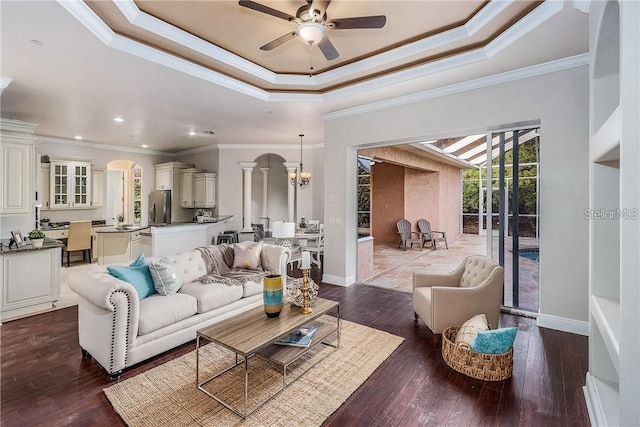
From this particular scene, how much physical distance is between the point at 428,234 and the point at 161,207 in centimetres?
789

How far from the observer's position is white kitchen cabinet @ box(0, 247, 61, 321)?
12.3ft

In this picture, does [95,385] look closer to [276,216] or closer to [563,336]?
[563,336]

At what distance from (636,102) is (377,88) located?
123 inches

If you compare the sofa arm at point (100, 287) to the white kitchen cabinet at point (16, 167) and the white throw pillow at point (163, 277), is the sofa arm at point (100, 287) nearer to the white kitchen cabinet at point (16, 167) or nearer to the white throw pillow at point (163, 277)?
the white throw pillow at point (163, 277)

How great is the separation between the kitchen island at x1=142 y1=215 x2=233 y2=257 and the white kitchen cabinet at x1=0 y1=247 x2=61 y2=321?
5.24ft

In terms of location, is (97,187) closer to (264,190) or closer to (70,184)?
(70,184)

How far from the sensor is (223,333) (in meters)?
2.30

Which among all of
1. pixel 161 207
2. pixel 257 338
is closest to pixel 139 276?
pixel 257 338

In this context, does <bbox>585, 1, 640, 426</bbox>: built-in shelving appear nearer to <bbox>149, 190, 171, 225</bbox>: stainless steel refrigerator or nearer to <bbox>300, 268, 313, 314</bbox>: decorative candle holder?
<bbox>300, 268, 313, 314</bbox>: decorative candle holder

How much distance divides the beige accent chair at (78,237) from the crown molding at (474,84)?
5.87 meters

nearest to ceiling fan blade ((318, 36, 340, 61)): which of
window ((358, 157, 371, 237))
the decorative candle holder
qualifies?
the decorative candle holder

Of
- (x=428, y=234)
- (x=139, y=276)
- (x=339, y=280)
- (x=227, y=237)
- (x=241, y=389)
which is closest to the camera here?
(x=241, y=389)

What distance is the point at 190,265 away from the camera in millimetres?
3676

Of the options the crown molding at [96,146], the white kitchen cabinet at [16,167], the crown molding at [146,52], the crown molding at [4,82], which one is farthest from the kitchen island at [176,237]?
the crown molding at [96,146]
